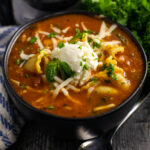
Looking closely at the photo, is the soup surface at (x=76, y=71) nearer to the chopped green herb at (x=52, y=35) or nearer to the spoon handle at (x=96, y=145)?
the chopped green herb at (x=52, y=35)

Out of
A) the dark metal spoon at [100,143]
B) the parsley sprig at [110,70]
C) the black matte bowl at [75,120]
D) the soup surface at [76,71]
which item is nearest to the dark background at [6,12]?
the soup surface at [76,71]

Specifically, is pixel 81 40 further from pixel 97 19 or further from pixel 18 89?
pixel 18 89

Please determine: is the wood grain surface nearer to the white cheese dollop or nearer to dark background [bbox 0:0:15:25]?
the white cheese dollop

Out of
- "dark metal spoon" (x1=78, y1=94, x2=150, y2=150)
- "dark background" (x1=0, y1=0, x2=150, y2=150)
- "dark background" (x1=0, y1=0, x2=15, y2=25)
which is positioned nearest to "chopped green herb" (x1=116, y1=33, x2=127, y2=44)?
"dark background" (x1=0, y1=0, x2=150, y2=150)

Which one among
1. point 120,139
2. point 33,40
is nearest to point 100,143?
point 120,139

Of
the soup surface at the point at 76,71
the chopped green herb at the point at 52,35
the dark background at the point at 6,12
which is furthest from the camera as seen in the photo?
the dark background at the point at 6,12

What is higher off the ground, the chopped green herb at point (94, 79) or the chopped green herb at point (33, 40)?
the chopped green herb at point (33, 40)

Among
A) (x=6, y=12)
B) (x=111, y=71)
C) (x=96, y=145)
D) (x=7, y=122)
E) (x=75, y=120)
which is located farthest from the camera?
(x=6, y=12)

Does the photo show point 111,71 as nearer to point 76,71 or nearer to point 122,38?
point 76,71

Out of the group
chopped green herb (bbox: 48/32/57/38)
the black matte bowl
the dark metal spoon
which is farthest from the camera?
chopped green herb (bbox: 48/32/57/38)
